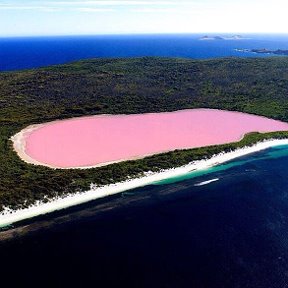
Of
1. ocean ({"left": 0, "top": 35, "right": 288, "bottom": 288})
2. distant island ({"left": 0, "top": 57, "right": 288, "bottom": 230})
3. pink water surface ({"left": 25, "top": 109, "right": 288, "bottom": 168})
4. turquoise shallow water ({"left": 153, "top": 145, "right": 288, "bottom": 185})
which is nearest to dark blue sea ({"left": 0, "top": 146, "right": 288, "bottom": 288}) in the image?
ocean ({"left": 0, "top": 35, "right": 288, "bottom": 288})

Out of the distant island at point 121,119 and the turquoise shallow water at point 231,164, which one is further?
the turquoise shallow water at point 231,164

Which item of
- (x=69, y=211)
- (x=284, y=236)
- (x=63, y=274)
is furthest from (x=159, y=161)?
(x=63, y=274)

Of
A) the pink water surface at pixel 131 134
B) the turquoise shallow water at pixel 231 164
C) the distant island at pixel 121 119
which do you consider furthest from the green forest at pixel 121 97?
the pink water surface at pixel 131 134

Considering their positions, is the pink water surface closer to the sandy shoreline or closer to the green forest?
the green forest

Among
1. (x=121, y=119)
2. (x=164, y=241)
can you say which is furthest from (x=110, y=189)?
(x=121, y=119)

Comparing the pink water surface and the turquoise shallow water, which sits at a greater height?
the pink water surface

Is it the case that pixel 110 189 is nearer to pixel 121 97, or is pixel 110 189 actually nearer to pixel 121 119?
pixel 121 119

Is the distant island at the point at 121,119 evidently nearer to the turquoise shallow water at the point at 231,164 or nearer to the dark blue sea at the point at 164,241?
the turquoise shallow water at the point at 231,164
